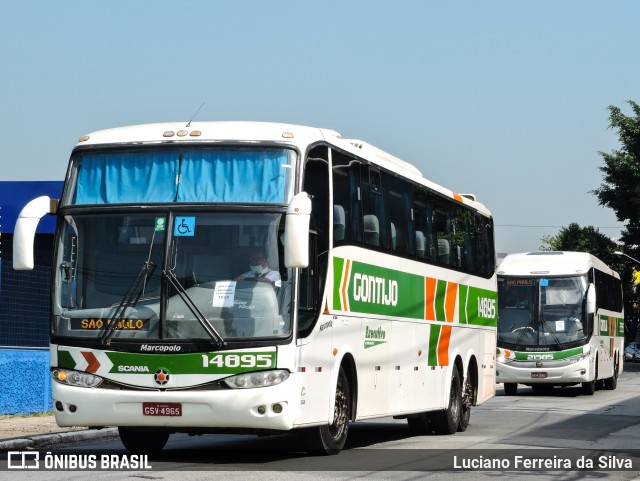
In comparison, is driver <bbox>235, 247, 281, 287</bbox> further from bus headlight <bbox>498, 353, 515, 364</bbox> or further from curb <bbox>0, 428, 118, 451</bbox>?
bus headlight <bbox>498, 353, 515, 364</bbox>

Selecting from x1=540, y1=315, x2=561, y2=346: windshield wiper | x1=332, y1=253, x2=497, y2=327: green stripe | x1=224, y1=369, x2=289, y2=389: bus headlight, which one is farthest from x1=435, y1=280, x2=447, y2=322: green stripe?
x1=540, y1=315, x2=561, y2=346: windshield wiper

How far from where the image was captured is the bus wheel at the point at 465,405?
19953mm

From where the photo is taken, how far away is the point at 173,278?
42.2 feet

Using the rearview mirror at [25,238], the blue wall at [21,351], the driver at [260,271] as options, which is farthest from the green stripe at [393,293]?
the blue wall at [21,351]

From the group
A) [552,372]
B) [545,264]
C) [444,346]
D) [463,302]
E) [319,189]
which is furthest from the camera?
[545,264]

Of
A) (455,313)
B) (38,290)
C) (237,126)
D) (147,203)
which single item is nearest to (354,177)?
(237,126)

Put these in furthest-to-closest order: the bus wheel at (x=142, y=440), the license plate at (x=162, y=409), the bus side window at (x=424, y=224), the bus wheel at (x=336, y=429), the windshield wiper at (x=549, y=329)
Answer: the windshield wiper at (x=549, y=329), the bus side window at (x=424, y=224), the bus wheel at (x=142, y=440), the bus wheel at (x=336, y=429), the license plate at (x=162, y=409)

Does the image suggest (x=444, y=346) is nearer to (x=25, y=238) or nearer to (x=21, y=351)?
(x=21, y=351)

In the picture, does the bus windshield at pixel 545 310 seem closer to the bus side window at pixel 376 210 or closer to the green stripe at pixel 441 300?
the green stripe at pixel 441 300

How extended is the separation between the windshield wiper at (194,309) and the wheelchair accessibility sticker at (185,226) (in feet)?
1.39

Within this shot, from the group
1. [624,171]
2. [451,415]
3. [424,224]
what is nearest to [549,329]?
[451,415]

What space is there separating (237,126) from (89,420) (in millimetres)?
3390

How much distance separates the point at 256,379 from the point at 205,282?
3.53 feet

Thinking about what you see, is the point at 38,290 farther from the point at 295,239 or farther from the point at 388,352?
the point at 295,239
